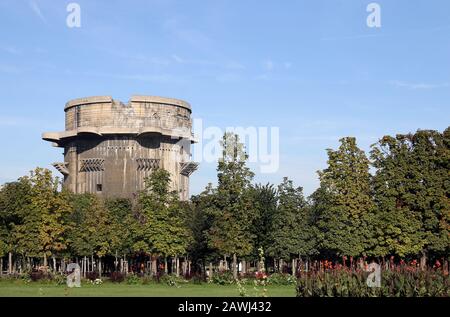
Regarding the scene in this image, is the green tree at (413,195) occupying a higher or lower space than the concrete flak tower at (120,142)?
lower

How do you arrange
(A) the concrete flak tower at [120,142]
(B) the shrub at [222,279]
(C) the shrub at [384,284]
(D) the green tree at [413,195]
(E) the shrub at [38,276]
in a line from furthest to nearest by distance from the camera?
(A) the concrete flak tower at [120,142] → (D) the green tree at [413,195] → (E) the shrub at [38,276] → (B) the shrub at [222,279] → (C) the shrub at [384,284]

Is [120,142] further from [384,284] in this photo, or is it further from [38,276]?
[384,284]

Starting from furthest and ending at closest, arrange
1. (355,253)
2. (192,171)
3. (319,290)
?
(192,171)
(355,253)
(319,290)

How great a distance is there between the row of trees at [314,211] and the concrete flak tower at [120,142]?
58.5 m

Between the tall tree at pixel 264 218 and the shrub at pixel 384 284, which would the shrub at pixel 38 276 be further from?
the shrub at pixel 384 284

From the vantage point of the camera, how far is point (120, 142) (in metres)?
118

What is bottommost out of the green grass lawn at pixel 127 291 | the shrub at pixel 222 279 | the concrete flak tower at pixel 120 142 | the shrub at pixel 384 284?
the shrub at pixel 222 279

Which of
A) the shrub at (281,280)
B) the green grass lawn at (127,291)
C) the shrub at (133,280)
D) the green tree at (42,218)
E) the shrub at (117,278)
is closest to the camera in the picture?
the green grass lawn at (127,291)

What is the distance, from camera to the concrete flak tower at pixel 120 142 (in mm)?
116688

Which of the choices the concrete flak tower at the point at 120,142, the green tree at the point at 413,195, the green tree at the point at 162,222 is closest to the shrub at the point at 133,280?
the green tree at the point at 162,222
